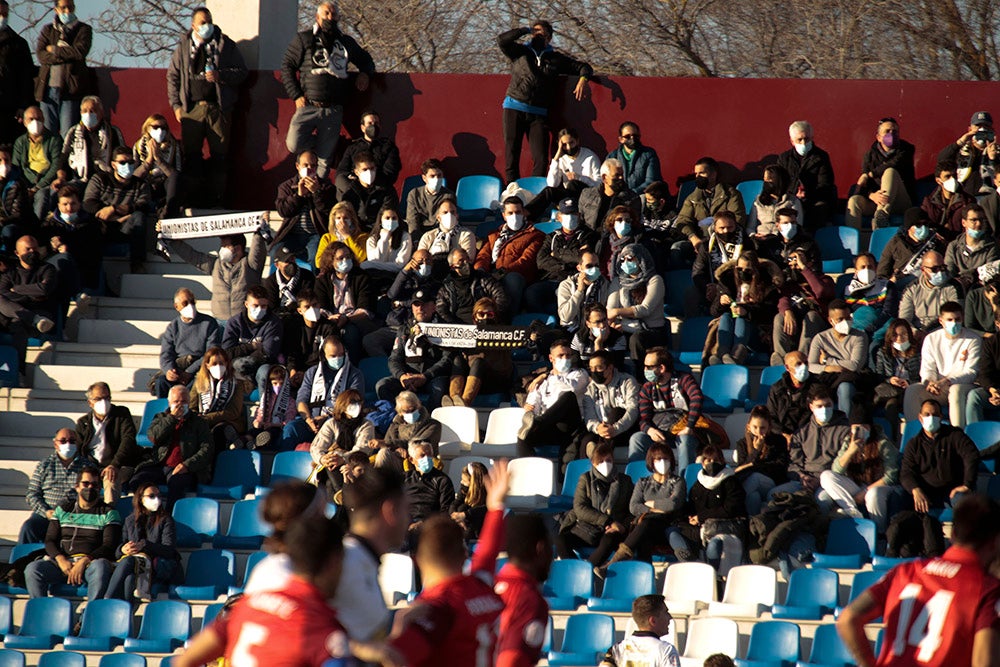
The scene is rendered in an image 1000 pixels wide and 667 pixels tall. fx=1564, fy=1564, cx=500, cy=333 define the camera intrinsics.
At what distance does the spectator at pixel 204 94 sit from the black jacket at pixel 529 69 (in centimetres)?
322

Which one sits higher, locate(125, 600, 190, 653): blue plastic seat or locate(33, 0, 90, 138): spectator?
locate(33, 0, 90, 138): spectator

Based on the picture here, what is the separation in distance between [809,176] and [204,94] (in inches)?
279

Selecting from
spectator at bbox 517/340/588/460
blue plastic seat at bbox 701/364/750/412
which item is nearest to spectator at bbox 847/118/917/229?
blue plastic seat at bbox 701/364/750/412

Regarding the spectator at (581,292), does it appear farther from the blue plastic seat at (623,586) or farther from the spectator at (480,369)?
the blue plastic seat at (623,586)

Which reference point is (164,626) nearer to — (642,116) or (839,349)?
(839,349)

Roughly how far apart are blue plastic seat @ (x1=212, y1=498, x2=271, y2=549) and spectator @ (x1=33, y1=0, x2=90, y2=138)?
6.65 metres

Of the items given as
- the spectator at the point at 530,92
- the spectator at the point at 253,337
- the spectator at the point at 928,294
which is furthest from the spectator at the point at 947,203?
the spectator at the point at 253,337

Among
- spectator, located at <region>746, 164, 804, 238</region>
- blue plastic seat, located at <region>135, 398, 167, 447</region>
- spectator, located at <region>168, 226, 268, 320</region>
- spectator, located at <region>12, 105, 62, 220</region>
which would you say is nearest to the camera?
blue plastic seat, located at <region>135, 398, 167, 447</region>

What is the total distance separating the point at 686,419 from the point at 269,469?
389 centimetres

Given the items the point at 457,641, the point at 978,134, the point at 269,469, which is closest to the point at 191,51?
the point at 269,469

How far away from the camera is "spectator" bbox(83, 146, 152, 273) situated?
1733 centimetres

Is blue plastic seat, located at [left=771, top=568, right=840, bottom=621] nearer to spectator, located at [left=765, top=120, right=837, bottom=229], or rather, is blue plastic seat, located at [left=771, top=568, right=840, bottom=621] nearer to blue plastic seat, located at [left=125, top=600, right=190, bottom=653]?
blue plastic seat, located at [left=125, top=600, right=190, bottom=653]

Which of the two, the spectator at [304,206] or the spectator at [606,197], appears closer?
the spectator at [606,197]

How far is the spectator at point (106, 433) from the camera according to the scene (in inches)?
563
